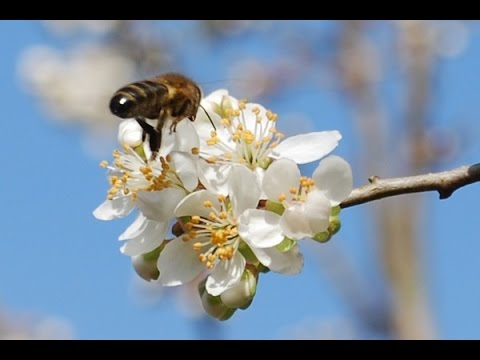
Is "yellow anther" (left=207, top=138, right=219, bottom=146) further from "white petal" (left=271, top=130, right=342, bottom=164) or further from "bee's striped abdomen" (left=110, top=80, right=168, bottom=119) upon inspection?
"bee's striped abdomen" (left=110, top=80, right=168, bottom=119)

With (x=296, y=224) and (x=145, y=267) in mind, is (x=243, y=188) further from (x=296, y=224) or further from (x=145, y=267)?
(x=145, y=267)

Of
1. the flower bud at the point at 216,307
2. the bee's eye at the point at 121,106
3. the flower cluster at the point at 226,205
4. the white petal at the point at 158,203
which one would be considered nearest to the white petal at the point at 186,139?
the flower cluster at the point at 226,205

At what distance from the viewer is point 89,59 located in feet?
23.7

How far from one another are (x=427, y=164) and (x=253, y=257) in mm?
4167

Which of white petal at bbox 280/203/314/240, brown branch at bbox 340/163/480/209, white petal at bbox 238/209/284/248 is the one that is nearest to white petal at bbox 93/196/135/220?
white petal at bbox 238/209/284/248

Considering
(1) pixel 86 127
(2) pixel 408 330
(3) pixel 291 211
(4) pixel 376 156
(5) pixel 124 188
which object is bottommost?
(3) pixel 291 211

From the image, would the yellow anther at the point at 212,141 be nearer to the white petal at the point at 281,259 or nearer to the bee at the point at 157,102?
the bee at the point at 157,102

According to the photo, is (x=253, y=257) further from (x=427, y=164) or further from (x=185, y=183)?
(x=427, y=164)

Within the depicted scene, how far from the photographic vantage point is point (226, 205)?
7.06 feet

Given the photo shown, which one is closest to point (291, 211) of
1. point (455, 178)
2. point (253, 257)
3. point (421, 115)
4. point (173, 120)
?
point (253, 257)

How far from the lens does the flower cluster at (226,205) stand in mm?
2068

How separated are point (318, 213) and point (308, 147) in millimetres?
270

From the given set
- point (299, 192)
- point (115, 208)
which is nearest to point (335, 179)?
point (299, 192)

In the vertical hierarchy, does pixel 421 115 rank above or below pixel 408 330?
above
